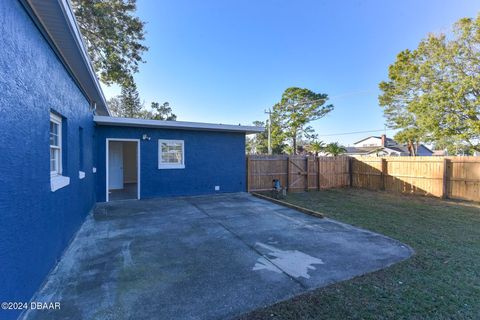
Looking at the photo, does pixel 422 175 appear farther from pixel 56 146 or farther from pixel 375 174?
pixel 56 146

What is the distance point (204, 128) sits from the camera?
29.7 ft

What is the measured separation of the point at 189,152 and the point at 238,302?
23.5ft

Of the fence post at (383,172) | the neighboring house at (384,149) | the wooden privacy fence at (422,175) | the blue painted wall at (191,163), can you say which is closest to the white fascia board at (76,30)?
the blue painted wall at (191,163)

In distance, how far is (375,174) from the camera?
39.8 ft

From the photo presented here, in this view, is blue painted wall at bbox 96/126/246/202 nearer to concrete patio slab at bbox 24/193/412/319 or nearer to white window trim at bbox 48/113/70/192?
concrete patio slab at bbox 24/193/412/319

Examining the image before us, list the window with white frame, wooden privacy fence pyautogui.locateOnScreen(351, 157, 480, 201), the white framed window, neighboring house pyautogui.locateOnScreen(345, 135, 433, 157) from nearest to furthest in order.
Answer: the window with white frame, the white framed window, wooden privacy fence pyautogui.locateOnScreen(351, 157, 480, 201), neighboring house pyautogui.locateOnScreen(345, 135, 433, 157)

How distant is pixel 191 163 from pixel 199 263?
604 cm

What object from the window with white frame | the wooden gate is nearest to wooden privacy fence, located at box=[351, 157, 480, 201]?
the wooden gate

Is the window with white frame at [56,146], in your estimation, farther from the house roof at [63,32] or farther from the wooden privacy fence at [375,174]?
the wooden privacy fence at [375,174]

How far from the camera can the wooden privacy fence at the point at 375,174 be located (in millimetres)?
9180

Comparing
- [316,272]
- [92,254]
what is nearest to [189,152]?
[92,254]

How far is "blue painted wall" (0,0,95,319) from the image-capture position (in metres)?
1.98

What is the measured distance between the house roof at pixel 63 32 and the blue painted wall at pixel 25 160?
14cm

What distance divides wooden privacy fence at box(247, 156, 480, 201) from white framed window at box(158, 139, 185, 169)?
124 inches
